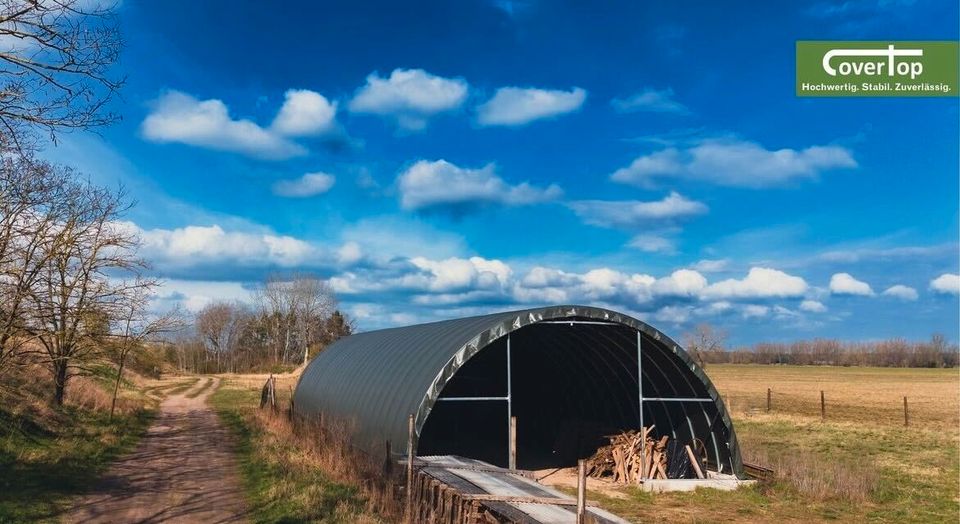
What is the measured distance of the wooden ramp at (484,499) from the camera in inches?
357

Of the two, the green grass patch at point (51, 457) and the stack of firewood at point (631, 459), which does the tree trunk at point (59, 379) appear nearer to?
the green grass patch at point (51, 457)

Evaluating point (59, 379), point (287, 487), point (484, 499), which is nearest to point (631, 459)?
point (287, 487)

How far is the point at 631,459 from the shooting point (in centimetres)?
1812

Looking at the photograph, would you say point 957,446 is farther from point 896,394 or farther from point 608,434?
point 896,394

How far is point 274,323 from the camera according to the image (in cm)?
9762

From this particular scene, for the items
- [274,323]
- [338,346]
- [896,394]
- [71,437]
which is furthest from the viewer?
[274,323]

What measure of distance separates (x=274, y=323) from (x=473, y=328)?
85703 mm

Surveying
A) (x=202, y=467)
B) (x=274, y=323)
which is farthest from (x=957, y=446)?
(x=274, y=323)

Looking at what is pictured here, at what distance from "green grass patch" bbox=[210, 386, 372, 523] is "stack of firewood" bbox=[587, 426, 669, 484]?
24.2 ft

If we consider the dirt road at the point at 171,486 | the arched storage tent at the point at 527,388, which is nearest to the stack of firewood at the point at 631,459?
the arched storage tent at the point at 527,388

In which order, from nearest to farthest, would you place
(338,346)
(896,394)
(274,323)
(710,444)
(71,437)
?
(710,444) < (71,437) < (338,346) < (896,394) < (274,323)

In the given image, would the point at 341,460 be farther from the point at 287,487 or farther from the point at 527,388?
the point at 527,388

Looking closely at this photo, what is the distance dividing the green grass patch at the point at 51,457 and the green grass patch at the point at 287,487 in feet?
11.0

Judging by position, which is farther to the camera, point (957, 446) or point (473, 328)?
point (957, 446)
